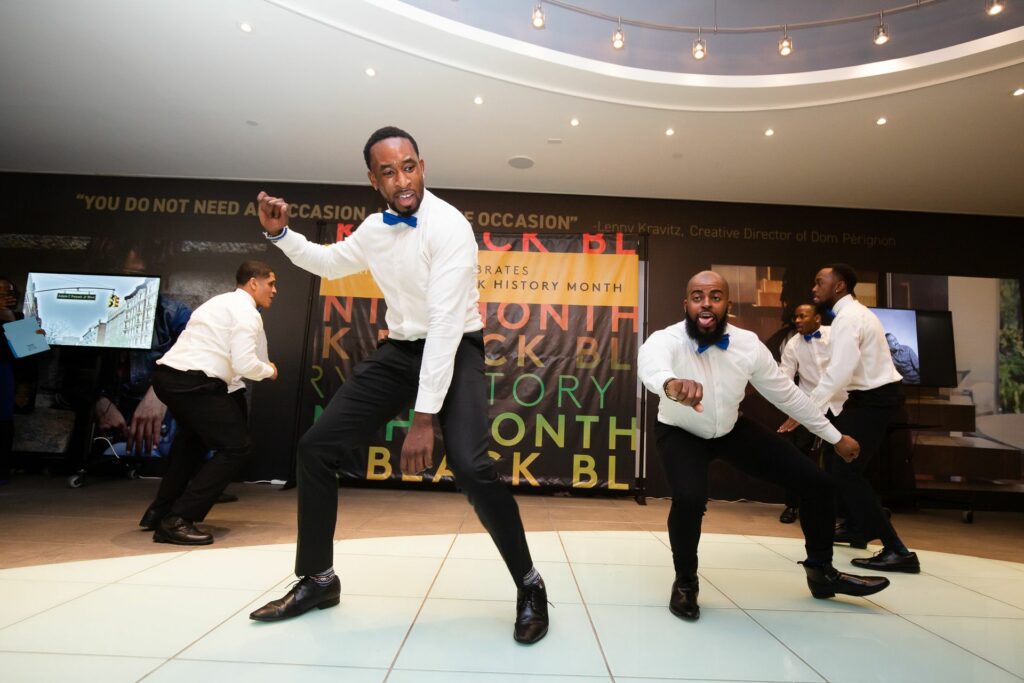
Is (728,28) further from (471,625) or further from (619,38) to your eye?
(471,625)

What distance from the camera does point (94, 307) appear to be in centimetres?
518

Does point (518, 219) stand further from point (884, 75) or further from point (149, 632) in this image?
point (149, 632)

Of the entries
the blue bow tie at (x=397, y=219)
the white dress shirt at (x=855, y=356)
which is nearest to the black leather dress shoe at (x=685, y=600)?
the white dress shirt at (x=855, y=356)

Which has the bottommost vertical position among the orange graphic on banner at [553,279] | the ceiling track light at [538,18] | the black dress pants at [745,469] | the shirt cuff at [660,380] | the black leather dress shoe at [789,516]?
the black leather dress shoe at [789,516]

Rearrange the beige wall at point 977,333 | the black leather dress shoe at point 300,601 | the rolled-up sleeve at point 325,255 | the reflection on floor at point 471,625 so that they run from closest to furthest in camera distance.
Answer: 1. the reflection on floor at point 471,625
2. the black leather dress shoe at point 300,601
3. the rolled-up sleeve at point 325,255
4. the beige wall at point 977,333

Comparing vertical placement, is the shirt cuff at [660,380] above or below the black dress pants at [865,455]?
above

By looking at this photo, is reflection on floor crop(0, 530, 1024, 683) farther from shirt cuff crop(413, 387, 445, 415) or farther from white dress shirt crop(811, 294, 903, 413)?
white dress shirt crop(811, 294, 903, 413)

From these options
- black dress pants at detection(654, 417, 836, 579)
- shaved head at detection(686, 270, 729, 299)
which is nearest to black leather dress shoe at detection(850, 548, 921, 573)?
black dress pants at detection(654, 417, 836, 579)

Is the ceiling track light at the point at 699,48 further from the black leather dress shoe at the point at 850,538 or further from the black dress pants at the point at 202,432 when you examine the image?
the black dress pants at the point at 202,432

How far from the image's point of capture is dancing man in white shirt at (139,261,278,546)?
9.94ft

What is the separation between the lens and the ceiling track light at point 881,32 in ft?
12.5

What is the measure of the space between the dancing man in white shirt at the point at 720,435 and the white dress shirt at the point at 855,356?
2.30 feet

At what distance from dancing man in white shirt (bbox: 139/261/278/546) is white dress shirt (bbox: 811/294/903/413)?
318 cm

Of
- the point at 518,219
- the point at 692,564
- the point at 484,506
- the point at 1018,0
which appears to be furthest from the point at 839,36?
the point at 484,506
